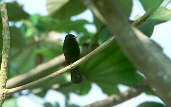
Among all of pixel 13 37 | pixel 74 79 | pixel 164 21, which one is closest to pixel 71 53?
pixel 74 79

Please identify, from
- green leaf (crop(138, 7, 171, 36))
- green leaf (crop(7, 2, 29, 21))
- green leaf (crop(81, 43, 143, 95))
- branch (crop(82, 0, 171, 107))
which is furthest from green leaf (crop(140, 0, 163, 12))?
green leaf (crop(7, 2, 29, 21))

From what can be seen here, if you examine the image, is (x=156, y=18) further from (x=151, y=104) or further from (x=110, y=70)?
(x=110, y=70)

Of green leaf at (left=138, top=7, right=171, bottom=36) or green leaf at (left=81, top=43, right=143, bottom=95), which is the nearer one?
green leaf at (left=138, top=7, right=171, bottom=36)

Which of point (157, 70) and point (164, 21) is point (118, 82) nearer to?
point (164, 21)

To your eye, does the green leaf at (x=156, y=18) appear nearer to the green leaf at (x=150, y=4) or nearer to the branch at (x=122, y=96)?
the green leaf at (x=150, y=4)

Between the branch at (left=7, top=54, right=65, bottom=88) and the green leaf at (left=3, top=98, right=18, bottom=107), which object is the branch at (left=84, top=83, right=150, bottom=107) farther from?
the green leaf at (left=3, top=98, right=18, bottom=107)

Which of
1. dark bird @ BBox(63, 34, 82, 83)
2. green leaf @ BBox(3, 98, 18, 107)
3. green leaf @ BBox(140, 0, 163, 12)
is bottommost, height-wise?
dark bird @ BBox(63, 34, 82, 83)

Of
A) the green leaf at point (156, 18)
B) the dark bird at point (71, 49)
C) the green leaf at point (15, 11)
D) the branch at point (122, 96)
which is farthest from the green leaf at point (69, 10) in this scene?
the dark bird at point (71, 49)
